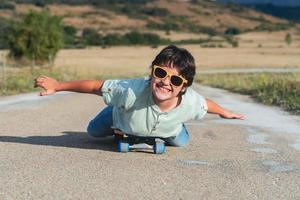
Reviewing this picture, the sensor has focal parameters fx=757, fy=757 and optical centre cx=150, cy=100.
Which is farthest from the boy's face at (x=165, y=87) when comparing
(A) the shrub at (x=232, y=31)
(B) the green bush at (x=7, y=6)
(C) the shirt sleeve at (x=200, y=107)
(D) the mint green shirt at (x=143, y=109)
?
(A) the shrub at (x=232, y=31)

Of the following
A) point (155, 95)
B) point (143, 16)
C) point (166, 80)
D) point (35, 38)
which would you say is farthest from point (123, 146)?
point (143, 16)

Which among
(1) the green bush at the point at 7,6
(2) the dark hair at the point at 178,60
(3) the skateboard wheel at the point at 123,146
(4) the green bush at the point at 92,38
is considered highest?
(2) the dark hair at the point at 178,60

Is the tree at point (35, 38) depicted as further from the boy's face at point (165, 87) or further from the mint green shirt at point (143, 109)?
the boy's face at point (165, 87)

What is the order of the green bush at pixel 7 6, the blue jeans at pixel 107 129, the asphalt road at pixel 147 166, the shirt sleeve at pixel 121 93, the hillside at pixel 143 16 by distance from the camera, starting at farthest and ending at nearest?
the hillside at pixel 143 16 → the green bush at pixel 7 6 → the blue jeans at pixel 107 129 → the shirt sleeve at pixel 121 93 → the asphalt road at pixel 147 166

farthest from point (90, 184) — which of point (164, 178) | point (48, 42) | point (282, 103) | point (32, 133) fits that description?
point (48, 42)

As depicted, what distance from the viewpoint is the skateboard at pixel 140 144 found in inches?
312

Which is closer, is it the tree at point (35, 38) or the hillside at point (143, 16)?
the tree at point (35, 38)

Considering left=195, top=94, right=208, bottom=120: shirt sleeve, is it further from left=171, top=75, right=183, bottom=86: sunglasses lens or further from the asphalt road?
left=171, top=75, right=183, bottom=86: sunglasses lens

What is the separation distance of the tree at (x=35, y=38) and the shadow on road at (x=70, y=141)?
5072 centimetres

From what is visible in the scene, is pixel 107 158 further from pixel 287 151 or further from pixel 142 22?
pixel 142 22

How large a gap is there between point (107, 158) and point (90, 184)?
1396mm

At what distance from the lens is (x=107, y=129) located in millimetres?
8531

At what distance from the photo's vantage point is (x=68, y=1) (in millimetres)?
176750

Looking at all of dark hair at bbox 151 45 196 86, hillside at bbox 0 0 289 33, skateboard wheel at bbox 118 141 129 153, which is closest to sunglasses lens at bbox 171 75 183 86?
dark hair at bbox 151 45 196 86
